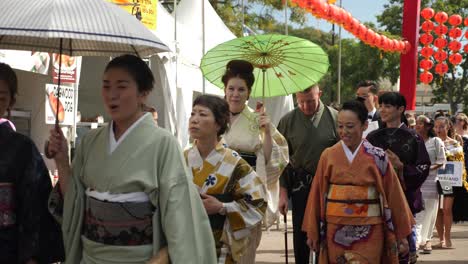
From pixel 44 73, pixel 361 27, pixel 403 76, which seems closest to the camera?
pixel 44 73

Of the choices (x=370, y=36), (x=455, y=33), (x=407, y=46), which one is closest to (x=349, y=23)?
(x=370, y=36)

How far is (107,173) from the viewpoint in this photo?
315 cm

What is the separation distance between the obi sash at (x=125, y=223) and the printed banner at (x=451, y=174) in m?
8.49

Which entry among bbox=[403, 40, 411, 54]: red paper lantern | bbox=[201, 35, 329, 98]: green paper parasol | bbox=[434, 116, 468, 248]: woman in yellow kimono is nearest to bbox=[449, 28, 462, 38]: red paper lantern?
bbox=[403, 40, 411, 54]: red paper lantern

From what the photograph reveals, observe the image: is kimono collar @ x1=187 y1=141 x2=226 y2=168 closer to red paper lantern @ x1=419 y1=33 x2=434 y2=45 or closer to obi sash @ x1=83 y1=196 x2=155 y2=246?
obi sash @ x1=83 y1=196 x2=155 y2=246

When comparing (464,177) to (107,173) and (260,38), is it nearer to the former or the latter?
(260,38)

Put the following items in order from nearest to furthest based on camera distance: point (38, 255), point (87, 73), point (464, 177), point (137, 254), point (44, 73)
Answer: point (137, 254) < point (38, 255) < point (44, 73) < point (464, 177) < point (87, 73)

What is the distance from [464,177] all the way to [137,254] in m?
9.41

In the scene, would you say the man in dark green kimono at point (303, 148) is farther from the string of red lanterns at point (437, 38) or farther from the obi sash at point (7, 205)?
the string of red lanterns at point (437, 38)

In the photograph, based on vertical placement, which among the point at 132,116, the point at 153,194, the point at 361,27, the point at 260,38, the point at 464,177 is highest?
the point at 361,27

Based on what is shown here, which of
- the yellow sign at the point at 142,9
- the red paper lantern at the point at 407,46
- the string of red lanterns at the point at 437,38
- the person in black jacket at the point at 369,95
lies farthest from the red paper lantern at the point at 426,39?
the person in black jacket at the point at 369,95

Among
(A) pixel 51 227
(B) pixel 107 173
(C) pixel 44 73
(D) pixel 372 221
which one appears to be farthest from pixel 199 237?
(C) pixel 44 73

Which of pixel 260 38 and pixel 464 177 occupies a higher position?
pixel 260 38

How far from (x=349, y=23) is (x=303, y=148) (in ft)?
31.2
